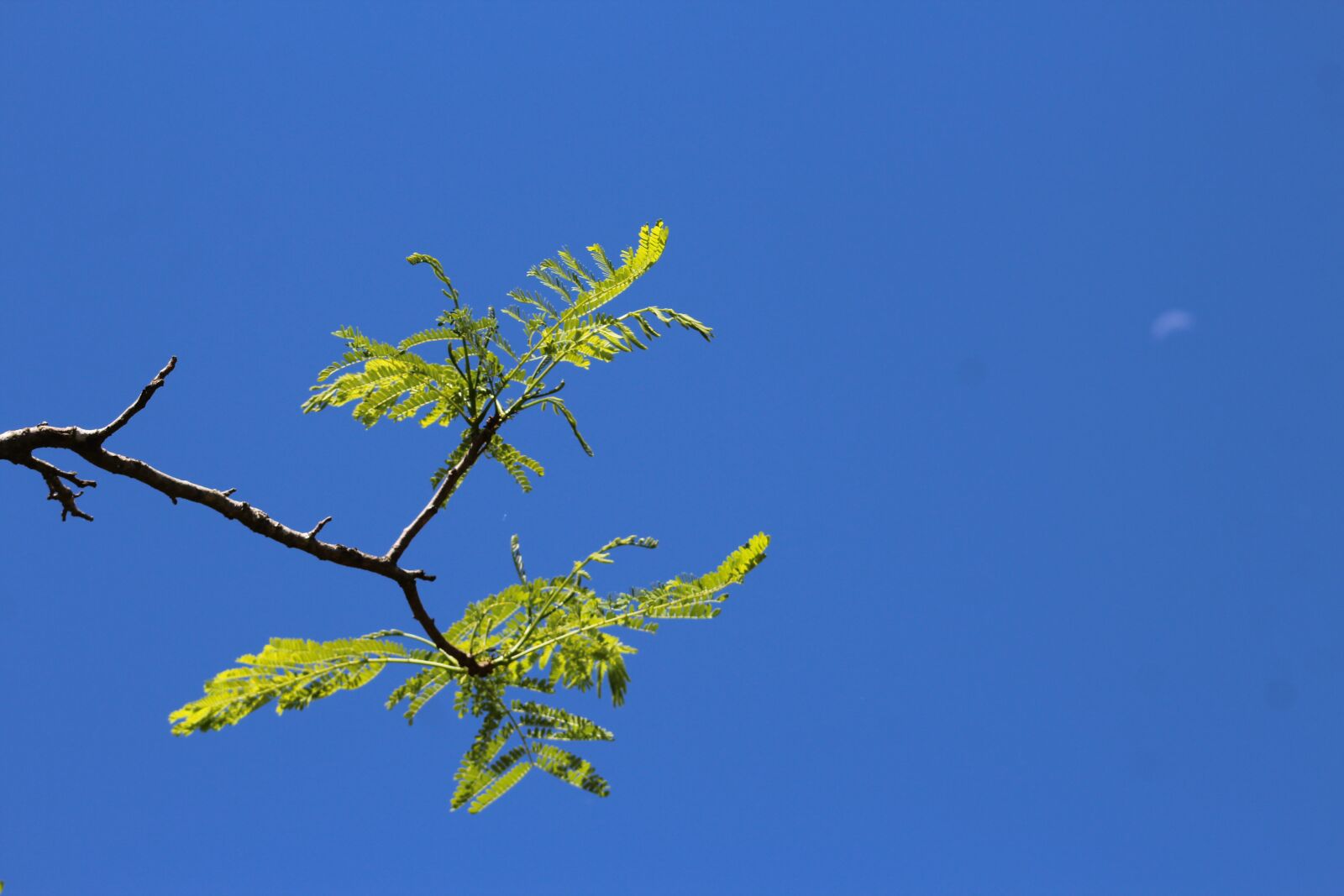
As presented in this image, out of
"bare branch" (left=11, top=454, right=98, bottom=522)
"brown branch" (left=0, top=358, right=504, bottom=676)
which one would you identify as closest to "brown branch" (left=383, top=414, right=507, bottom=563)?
"brown branch" (left=0, top=358, right=504, bottom=676)

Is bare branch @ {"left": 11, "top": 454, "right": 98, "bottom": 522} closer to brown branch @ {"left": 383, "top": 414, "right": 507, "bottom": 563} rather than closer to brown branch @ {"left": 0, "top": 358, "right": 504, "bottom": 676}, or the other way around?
brown branch @ {"left": 0, "top": 358, "right": 504, "bottom": 676}

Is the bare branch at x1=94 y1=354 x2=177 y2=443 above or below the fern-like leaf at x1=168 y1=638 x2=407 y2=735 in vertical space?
above

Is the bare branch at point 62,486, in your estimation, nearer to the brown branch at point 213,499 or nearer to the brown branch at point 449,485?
the brown branch at point 213,499

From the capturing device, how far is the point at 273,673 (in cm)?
440

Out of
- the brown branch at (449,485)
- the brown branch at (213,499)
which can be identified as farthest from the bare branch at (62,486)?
the brown branch at (449,485)

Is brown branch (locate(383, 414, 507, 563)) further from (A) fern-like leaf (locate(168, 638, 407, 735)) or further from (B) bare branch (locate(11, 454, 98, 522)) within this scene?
(B) bare branch (locate(11, 454, 98, 522))

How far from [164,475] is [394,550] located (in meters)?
1.03

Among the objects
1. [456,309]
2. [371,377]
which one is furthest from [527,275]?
Result: [371,377]

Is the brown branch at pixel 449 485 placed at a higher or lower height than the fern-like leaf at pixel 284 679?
higher

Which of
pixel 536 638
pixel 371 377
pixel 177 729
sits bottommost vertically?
pixel 177 729

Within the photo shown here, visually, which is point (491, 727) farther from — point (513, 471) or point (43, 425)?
point (43, 425)

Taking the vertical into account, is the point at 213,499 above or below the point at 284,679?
above

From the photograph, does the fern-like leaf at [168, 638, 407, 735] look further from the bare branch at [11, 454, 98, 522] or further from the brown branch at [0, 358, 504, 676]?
the bare branch at [11, 454, 98, 522]

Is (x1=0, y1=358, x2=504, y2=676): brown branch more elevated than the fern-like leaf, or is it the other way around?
(x1=0, y1=358, x2=504, y2=676): brown branch
